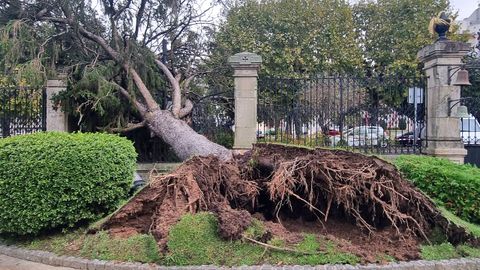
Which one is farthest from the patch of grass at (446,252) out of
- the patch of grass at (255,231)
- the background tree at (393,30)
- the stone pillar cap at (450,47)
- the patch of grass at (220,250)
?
the background tree at (393,30)

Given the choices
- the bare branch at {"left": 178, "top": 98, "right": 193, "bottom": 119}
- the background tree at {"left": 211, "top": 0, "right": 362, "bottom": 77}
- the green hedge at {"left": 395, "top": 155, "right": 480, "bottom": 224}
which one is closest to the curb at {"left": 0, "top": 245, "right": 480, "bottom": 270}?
the green hedge at {"left": 395, "top": 155, "right": 480, "bottom": 224}

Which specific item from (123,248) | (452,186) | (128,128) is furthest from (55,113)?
(452,186)

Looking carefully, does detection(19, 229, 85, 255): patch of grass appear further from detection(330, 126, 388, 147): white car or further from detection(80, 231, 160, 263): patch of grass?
detection(330, 126, 388, 147): white car

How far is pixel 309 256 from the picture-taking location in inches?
184

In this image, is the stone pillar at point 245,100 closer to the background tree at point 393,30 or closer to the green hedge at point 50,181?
the green hedge at point 50,181

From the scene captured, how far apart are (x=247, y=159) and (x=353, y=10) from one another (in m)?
19.7

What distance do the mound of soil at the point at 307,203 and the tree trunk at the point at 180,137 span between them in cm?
172

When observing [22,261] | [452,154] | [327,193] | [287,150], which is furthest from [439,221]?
[22,261]

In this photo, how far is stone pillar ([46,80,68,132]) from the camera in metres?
9.18

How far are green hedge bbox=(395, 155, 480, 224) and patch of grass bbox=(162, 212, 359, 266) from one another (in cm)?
205

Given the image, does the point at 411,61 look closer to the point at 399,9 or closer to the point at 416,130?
the point at 399,9

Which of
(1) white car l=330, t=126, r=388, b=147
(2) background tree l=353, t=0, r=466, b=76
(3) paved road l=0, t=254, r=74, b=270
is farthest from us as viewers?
(2) background tree l=353, t=0, r=466, b=76

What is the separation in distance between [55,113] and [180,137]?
3.37 metres

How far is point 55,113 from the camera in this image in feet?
30.7
